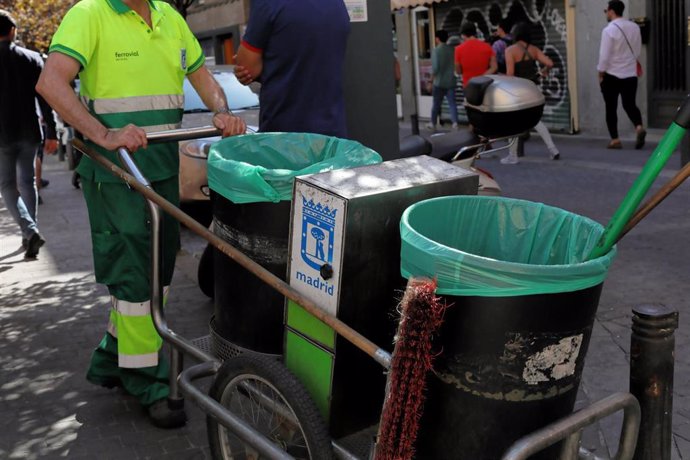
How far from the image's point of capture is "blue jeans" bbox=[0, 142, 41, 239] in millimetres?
8198

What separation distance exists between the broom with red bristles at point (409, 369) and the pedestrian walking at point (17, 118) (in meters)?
6.24

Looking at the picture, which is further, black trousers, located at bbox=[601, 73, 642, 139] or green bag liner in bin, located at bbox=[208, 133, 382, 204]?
black trousers, located at bbox=[601, 73, 642, 139]

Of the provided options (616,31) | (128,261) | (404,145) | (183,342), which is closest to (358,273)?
(183,342)

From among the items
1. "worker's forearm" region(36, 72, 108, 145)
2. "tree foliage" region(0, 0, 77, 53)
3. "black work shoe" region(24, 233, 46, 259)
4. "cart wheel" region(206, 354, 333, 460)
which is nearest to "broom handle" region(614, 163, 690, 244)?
"cart wheel" region(206, 354, 333, 460)

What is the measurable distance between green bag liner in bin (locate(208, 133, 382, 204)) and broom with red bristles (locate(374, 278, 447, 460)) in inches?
34.1

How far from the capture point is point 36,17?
27.2 meters

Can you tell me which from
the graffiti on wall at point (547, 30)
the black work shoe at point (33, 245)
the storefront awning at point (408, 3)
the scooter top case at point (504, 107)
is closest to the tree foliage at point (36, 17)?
the storefront awning at point (408, 3)

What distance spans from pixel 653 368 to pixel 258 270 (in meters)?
1.24

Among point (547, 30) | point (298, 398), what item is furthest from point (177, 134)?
point (547, 30)

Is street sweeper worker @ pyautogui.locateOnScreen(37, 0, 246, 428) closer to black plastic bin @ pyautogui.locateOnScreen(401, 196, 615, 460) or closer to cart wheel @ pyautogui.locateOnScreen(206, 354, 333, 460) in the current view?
cart wheel @ pyautogui.locateOnScreen(206, 354, 333, 460)

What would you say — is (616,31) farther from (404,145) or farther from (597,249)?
(597,249)

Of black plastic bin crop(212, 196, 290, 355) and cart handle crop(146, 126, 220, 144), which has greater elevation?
cart handle crop(146, 126, 220, 144)

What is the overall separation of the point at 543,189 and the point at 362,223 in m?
7.28

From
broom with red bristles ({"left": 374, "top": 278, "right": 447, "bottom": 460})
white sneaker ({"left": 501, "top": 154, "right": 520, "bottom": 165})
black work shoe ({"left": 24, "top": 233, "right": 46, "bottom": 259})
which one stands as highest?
broom with red bristles ({"left": 374, "top": 278, "right": 447, "bottom": 460})
